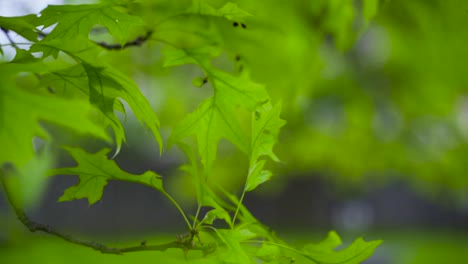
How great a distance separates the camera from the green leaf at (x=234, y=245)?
58cm

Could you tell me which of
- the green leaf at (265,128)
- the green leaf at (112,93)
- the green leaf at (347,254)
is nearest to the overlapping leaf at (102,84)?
the green leaf at (112,93)

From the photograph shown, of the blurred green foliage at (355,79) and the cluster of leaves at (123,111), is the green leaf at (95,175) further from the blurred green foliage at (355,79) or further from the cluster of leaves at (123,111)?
the blurred green foliage at (355,79)

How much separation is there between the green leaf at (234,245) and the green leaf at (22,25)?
0.30 metres

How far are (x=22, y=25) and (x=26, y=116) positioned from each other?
0.60 feet

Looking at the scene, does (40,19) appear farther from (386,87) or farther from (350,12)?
(386,87)

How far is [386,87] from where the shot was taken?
2012mm

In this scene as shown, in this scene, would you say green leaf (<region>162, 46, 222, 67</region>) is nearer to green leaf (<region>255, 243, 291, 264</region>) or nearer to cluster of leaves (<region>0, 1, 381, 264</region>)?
cluster of leaves (<region>0, 1, 381, 264</region>)

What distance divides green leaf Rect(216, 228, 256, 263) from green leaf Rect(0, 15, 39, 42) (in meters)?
0.30

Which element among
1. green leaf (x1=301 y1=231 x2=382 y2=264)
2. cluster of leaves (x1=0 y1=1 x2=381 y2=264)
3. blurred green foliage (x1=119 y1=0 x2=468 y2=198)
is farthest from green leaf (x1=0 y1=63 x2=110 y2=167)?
blurred green foliage (x1=119 y1=0 x2=468 y2=198)

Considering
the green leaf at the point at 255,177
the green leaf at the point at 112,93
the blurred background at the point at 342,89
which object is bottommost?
the blurred background at the point at 342,89

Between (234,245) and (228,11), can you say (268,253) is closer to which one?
(234,245)

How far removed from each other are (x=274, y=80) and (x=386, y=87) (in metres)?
0.66

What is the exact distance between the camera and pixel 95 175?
69cm

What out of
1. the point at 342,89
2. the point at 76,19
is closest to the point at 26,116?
the point at 76,19
